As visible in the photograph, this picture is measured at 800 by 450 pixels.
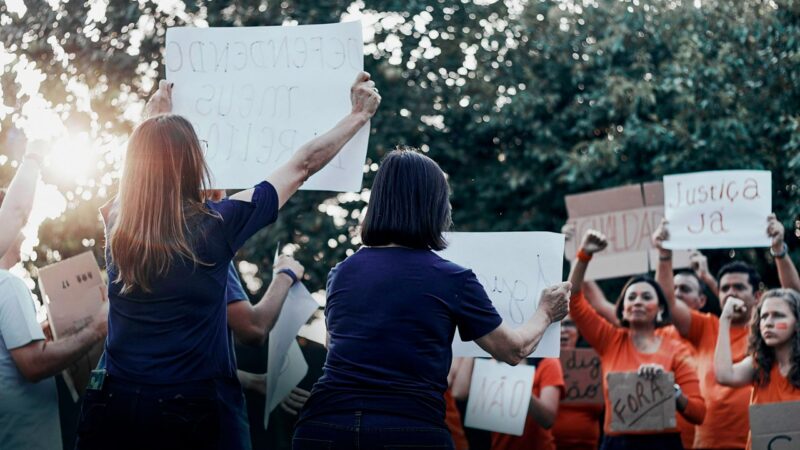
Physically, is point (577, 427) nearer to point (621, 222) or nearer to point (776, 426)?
point (621, 222)

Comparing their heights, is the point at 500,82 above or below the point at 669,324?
above

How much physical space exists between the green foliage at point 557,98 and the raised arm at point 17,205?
4.92 meters

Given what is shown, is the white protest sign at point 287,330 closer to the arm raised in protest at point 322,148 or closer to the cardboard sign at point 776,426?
the arm raised in protest at point 322,148

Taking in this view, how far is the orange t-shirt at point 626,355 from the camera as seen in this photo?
6031 millimetres

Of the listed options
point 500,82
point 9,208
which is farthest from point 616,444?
point 500,82

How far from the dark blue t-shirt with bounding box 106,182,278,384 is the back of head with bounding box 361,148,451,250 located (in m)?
0.36

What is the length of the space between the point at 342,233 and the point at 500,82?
9.04 ft

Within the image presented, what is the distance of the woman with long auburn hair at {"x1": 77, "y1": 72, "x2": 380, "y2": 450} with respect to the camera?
317cm

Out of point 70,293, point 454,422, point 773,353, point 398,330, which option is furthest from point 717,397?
point 398,330

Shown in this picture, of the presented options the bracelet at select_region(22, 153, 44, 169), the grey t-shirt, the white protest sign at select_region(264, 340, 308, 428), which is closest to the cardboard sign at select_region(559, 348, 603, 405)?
the white protest sign at select_region(264, 340, 308, 428)

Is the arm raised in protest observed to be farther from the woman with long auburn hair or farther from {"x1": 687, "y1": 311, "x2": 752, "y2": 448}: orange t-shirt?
{"x1": 687, "y1": 311, "x2": 752, "y2": 448}: orange t-shirt

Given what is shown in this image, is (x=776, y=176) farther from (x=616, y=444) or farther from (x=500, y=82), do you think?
(x=616, y=444)

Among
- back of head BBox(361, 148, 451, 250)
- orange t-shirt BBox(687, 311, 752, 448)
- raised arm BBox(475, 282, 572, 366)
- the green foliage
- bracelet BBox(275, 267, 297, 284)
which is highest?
the green foliage

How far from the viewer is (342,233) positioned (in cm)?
995
